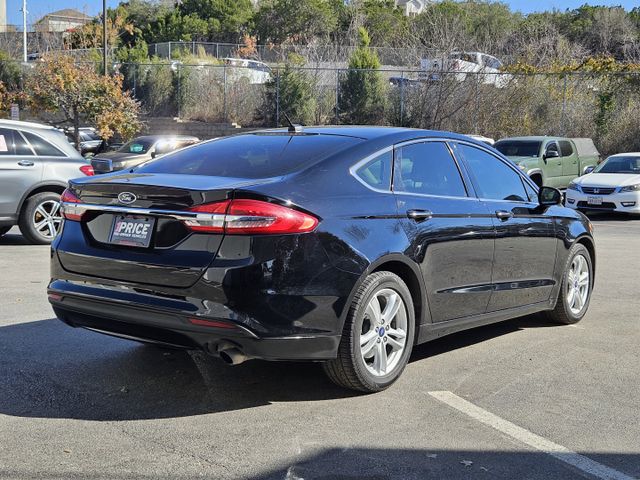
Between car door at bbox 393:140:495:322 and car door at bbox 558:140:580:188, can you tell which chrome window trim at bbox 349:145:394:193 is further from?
car door at bbox 558:140:580:188

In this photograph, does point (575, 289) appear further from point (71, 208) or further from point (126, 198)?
point (71, 208)

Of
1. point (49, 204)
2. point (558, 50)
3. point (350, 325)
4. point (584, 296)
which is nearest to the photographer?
point (350, 325)

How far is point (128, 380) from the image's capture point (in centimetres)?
514

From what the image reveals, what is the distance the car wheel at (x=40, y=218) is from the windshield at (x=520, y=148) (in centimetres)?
1258

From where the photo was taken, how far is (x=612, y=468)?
155 inches

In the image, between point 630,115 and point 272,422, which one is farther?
point 630,115

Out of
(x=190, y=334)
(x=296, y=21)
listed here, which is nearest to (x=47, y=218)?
(x=190, y=334)

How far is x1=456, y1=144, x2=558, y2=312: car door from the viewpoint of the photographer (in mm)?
5957

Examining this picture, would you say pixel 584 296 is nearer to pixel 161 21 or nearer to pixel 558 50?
pixel 558 50

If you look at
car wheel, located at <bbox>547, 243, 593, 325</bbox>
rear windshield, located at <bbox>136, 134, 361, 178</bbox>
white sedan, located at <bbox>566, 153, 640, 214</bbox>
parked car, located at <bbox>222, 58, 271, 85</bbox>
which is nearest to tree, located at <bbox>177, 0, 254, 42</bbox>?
parked car, located at <bbox>222, 58, 271, 85</bbox>

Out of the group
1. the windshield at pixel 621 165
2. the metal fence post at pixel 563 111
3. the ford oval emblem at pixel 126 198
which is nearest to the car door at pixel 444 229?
the ford oval emblem at pixel 126 198

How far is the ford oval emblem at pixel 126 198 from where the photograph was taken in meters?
4.63

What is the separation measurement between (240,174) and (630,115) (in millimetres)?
27894

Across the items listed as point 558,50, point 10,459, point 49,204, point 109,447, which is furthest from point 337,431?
point 558,50
